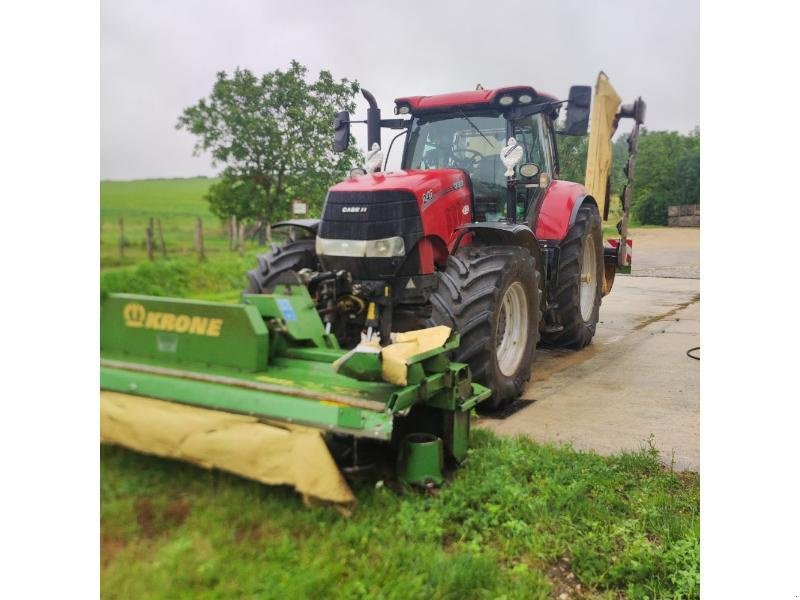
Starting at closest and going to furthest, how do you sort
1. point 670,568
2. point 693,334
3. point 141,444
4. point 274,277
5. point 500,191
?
point 670,568
point 141,444
point 693,334
point 274,277
point 500,191

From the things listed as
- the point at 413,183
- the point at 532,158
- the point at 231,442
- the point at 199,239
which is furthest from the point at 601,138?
the point at 231,442

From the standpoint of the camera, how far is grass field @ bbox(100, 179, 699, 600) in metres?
1.77

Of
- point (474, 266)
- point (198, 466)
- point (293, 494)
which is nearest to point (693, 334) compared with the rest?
point (474, 266)

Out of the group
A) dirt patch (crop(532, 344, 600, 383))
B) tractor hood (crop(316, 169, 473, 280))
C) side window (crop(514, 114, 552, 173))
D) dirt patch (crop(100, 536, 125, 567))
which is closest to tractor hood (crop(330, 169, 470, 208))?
tractor hood (crop(316, 169, 473, 280))

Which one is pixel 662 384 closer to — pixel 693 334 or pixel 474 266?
pixel 693 334

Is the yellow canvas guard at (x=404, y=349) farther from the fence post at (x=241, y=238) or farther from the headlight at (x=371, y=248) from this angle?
the headlight at (x=371, y=248)

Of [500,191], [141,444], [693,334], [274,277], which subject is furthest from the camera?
[500,191]

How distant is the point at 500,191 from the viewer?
387 cm

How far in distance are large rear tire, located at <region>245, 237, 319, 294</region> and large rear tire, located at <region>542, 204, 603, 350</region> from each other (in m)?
1.60

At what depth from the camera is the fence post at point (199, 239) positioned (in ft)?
6.84

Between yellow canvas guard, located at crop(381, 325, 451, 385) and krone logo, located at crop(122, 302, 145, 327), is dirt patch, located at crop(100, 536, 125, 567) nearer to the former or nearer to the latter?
krone logo, located at crop(122, 302, 145, 327)

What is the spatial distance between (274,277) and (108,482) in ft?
5.65

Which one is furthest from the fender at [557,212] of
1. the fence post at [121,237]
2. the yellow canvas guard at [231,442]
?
the fence post at [121,237]
